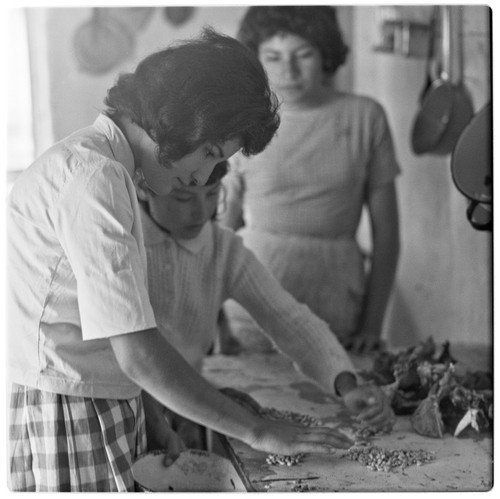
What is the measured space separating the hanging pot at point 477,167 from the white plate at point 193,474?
49cm

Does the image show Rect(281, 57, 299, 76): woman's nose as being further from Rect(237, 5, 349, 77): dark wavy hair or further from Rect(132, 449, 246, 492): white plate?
Rect(132, 449, 246, 492): white plate

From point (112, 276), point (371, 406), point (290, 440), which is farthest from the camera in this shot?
point (371, 406)

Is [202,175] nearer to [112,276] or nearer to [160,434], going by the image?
[112,276]

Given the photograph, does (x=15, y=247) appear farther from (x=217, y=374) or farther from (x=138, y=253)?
(x=217, y=374)

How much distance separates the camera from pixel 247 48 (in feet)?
2.95

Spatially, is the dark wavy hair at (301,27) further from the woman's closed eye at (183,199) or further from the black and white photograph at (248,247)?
the woman's closed eye at (183,199)

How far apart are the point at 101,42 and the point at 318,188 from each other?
372 mm

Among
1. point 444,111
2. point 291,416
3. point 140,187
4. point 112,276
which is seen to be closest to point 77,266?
point 112,276

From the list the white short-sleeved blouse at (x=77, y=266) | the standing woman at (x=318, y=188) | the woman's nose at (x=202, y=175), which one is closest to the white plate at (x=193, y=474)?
the white short-sleeved blouse at (x=77, y=266)

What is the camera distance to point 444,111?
1.22 metres

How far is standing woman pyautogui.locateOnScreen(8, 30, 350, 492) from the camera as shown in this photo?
2.49 ft

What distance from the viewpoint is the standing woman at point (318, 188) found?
1.04 m

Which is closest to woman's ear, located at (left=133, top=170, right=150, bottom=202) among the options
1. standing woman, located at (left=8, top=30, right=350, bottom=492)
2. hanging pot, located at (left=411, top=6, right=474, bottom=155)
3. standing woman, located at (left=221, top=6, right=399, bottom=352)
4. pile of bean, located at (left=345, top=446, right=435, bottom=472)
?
standing woman, located at (left=8, top=30, right=350, bottom=492)

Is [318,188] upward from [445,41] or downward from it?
downward
